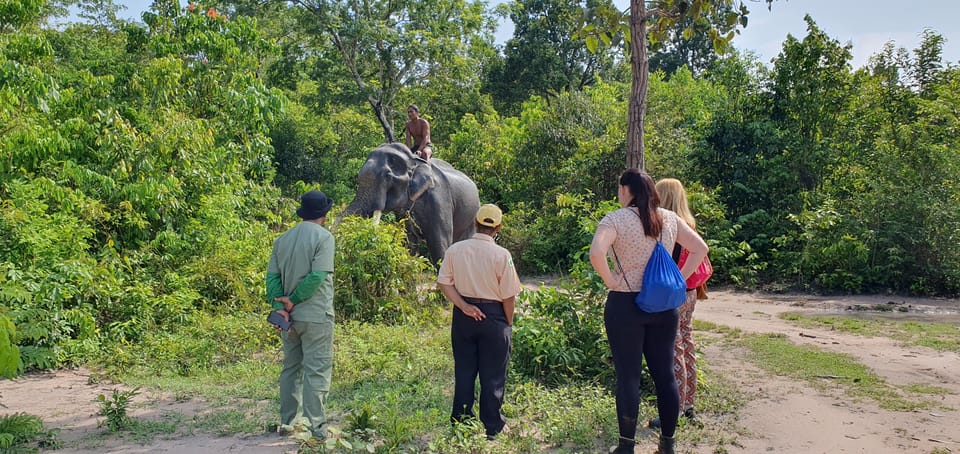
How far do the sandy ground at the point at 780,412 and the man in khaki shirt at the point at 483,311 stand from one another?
1.12 m

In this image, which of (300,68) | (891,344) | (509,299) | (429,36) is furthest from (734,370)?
(300,68)

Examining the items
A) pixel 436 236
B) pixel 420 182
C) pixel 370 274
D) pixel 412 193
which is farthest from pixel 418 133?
pixel 370 274

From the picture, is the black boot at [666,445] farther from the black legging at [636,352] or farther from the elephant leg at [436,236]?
the elephant leg at [436,236]

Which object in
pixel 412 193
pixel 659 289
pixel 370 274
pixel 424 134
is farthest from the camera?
pixel 424 134

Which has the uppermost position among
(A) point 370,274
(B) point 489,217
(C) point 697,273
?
(B) point 489,217

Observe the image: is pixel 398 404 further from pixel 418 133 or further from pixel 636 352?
pixel 418 133

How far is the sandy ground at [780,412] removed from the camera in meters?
5.04

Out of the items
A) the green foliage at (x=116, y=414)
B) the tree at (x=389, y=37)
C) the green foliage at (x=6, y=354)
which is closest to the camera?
the green foliage at (x=6, y=354)

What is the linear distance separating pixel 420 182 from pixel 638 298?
6852 millimetres

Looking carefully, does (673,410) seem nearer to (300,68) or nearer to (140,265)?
(140,265)

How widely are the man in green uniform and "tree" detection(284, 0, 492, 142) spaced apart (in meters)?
17.4

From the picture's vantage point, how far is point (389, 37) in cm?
2264

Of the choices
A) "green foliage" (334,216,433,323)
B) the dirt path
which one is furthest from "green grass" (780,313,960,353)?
"green foliage" (334,216,433,323)

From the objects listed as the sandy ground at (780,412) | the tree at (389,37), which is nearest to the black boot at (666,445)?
the sandy ground at (780,412)
